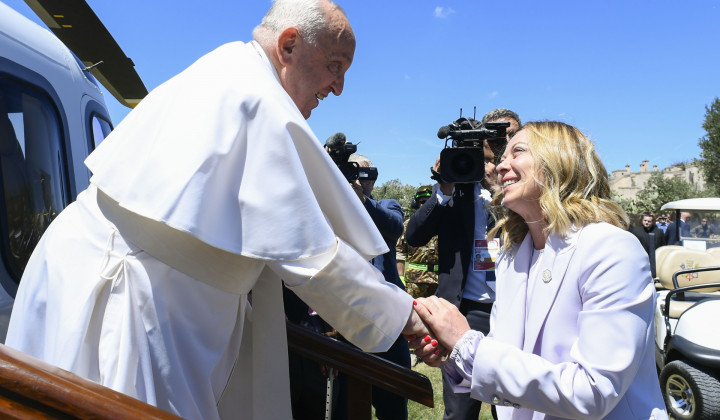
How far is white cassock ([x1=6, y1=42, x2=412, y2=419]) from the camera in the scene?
1.35 metres

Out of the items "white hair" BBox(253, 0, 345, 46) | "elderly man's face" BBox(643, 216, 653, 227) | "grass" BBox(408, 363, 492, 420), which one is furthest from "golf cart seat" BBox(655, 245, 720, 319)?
"white hair" BBox(253, 0, 345, 46)

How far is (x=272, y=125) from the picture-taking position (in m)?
1.44

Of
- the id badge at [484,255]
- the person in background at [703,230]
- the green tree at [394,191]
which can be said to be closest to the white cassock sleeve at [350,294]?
the id badge at [484,255]

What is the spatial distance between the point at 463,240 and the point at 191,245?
247 centimetres

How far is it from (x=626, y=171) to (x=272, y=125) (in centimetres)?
9000

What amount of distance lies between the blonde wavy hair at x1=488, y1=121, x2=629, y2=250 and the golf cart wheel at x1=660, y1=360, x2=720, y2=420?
3412mm

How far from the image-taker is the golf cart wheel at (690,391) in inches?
170

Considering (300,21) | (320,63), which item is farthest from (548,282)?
(300,21)

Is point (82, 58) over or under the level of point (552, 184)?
over

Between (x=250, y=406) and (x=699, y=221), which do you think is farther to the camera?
(x=699, y=221)

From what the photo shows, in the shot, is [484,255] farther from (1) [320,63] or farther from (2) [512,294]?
Answer: (1) [320,63]

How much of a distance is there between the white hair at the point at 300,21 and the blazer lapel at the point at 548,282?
1.08 metres

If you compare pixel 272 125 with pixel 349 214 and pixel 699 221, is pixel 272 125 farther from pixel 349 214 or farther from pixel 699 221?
pixel 699 221

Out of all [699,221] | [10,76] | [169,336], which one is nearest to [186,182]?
[169,336]
